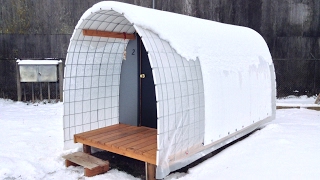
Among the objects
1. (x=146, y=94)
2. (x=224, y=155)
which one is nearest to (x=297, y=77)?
(x=224, y=155)

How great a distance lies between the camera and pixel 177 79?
3.55 metres

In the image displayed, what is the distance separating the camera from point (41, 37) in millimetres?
7988

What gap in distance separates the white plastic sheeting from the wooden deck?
209 mm

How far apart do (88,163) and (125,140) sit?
616mm

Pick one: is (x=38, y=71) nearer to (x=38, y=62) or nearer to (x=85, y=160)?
(x=38, y=62)

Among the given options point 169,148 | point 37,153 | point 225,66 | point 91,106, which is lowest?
point 37,153

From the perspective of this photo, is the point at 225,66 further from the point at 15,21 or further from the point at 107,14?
the point at 15,21

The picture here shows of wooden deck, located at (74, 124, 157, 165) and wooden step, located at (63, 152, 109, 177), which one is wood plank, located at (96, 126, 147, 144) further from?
wooden step, located at (63, 152, 109, 177)

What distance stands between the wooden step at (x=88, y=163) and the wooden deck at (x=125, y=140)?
194 mm

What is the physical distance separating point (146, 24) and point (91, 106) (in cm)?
194

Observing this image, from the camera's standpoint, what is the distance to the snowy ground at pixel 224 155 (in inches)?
141

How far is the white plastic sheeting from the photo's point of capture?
3.38 metres

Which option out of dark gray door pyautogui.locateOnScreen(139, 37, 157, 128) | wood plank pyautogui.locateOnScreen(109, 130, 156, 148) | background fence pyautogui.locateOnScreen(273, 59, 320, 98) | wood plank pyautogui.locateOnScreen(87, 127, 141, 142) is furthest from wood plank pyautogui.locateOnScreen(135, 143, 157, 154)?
background fence pyautogui.locateOnScreen(273, 59, 320, 98)

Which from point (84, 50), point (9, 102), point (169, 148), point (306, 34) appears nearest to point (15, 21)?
point (9, 102)
